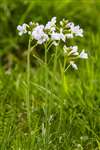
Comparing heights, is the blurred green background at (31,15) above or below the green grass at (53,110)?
above

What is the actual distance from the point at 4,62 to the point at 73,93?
4.44ft

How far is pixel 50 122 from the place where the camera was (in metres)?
2.61

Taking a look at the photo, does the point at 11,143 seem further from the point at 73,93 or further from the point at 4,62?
the point at 4,62

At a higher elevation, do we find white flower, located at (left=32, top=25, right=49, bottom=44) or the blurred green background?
the blurred green background

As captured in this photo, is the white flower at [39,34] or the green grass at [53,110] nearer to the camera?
the white flower at [39,34]

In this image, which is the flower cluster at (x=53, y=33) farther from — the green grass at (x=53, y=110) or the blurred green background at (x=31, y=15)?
the blurred green background at (x=31, y=15)

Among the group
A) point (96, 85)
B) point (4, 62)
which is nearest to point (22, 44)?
point (4, 62)

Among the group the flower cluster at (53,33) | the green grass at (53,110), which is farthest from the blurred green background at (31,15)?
the flower cluster at (53,33)

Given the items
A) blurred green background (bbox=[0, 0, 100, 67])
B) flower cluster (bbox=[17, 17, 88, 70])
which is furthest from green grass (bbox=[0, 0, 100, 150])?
blurred green background (bbox=[0, 0, 100, 67])

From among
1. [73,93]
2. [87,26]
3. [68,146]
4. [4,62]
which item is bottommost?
[68,146]

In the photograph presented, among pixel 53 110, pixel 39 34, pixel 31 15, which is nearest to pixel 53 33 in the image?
pixel 39 34

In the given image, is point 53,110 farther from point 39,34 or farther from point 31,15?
point 31,15

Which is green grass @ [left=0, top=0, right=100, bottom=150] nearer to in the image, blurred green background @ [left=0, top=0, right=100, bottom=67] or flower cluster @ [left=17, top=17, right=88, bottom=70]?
flower cluster @ [left=17, top=17, right=88, bottom=70]

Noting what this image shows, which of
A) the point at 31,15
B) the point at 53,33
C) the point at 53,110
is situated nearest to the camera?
the point at 53,33
